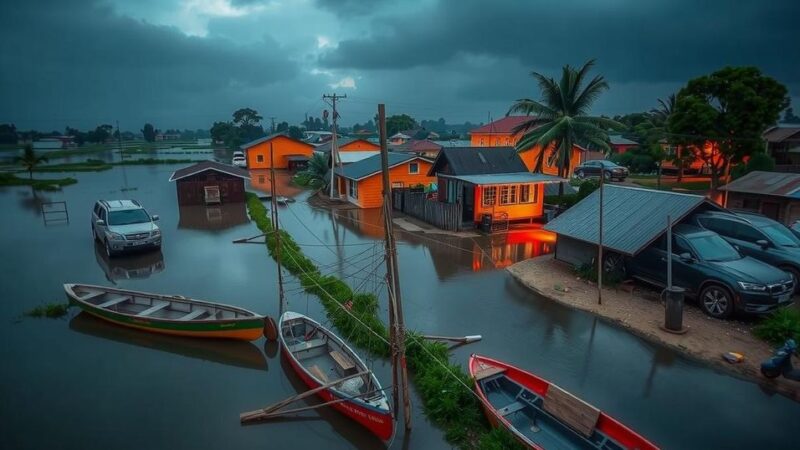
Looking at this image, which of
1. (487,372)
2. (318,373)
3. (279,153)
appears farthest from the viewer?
(279,153)

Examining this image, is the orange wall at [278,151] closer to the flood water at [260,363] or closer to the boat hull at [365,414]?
the flood water at [260,363]

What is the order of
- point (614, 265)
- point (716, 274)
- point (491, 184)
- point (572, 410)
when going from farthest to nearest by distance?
1. point (491, 184)
2. point (614, 265)
3. point (716, 274)
4. point (572, 410)

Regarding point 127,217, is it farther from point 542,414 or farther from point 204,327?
point 542,414

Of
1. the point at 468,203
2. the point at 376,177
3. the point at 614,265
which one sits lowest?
the point at 614,265

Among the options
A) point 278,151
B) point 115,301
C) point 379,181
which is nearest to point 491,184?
point 379,181

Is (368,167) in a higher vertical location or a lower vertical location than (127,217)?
higher

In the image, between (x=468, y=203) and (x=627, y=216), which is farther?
(x=468, y=203)

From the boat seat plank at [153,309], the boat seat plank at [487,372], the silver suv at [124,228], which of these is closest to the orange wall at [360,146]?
the silver suv at [124,228]
